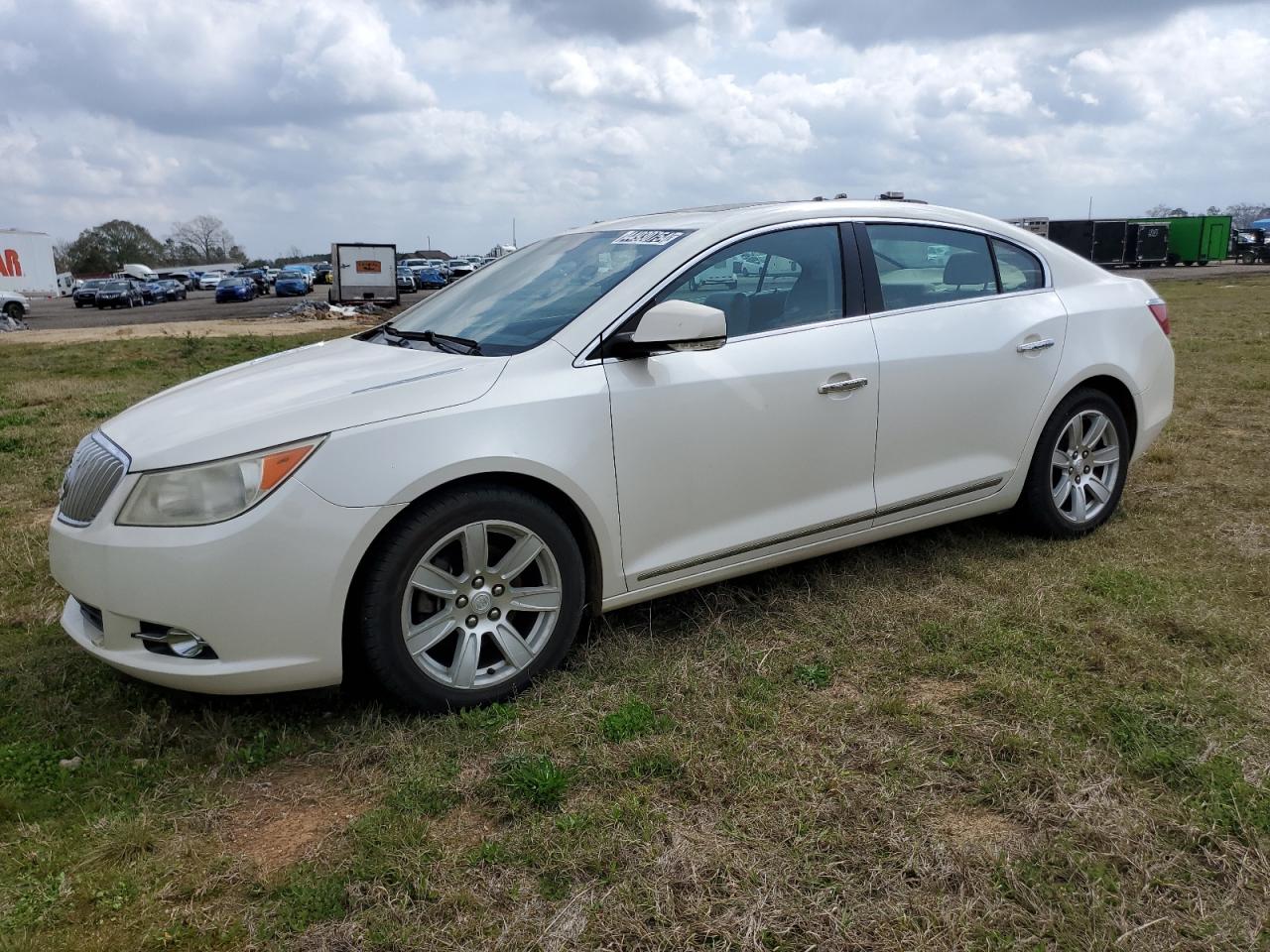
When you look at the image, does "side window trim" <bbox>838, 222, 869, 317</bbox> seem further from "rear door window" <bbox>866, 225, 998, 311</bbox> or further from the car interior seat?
the car interior seat

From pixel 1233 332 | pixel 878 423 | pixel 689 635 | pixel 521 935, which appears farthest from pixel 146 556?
pixel 1233 332

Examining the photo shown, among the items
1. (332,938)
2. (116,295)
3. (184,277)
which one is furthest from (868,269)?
(184,277)

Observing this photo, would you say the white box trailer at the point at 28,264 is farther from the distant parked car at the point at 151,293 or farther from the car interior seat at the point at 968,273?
the car interior seat at the point at 968,273

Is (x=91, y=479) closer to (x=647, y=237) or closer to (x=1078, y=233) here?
(x=647, y=237)

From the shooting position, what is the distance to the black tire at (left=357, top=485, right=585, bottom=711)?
3.01 m

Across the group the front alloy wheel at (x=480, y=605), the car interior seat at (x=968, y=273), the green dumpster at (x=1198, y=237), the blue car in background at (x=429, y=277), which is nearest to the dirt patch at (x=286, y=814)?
the front alloy wheel at (x=480, y=605)

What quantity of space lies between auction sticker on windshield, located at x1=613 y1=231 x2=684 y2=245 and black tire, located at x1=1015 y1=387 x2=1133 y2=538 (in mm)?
1957

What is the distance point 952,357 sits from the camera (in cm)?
415

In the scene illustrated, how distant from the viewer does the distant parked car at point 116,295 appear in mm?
45500

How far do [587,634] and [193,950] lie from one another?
6.13ft

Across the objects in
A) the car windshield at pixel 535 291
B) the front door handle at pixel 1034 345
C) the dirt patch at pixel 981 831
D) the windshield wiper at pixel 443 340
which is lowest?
the dirt patch at pixel 981 831

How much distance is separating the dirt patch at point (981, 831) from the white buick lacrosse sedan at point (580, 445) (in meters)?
1.33

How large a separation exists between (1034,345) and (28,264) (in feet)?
182

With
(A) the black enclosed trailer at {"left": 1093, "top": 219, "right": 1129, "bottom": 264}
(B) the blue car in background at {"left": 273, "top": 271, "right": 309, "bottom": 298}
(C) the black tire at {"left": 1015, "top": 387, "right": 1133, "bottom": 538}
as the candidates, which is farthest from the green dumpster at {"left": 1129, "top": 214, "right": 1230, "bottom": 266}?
(C) the black tire at {"left": 1015, "top": 387, "right": 1133, "bottom": 538}
